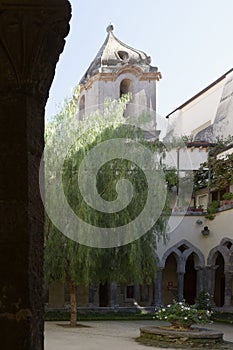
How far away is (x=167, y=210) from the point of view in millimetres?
19266

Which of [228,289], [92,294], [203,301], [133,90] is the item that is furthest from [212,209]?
[133,90]

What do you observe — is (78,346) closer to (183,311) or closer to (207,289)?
(183,311)

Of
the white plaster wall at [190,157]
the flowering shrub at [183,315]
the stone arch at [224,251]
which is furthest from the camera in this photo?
the white plaster wall at [190,157]

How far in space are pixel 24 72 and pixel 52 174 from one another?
14345mm

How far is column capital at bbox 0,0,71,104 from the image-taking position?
1967mm

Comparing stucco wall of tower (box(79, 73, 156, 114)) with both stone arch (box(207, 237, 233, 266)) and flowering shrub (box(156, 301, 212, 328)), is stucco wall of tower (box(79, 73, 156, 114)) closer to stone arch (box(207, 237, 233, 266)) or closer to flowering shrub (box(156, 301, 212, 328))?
stone arch (box(207, 237, 233, 266))

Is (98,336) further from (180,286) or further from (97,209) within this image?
(180,286)

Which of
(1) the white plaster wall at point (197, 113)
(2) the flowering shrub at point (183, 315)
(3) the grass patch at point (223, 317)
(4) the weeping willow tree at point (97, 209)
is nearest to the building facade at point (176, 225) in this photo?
(1) the white plaster wall at point (197, 113)

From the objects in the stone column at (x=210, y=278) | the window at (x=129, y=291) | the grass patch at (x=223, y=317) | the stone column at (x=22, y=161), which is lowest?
the grass patch at (x=223, y=317)

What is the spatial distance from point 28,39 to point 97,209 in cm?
1462

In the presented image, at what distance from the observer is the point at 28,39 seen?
6.52 ft

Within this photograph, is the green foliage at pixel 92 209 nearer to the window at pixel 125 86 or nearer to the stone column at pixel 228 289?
the stone column at pixel 228 289

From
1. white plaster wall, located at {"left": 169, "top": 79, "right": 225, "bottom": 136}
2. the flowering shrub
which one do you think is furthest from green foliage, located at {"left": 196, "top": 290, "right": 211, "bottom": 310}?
white plaster wall, located at {"left": 169, "top": 79, "right": 225, "bottom": 136}

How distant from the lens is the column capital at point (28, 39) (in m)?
1.97
